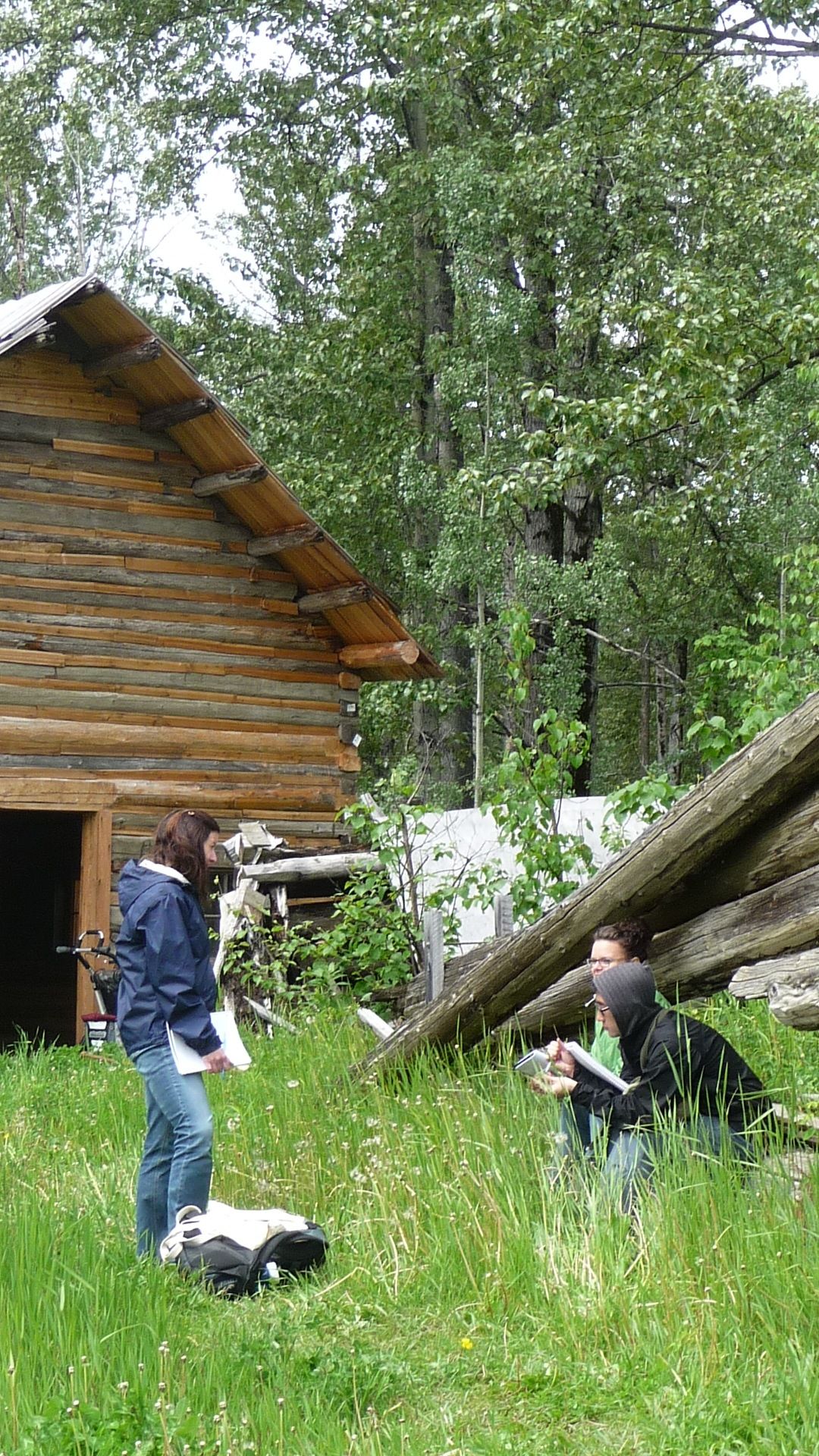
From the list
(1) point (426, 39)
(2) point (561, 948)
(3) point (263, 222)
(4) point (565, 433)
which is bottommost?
(2) point (561, 948)

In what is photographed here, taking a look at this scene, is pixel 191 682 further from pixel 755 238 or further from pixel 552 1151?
pixel 755 238

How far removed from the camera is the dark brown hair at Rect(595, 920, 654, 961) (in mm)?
6020

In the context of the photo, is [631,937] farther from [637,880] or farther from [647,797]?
[647,797]

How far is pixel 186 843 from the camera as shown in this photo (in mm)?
6004

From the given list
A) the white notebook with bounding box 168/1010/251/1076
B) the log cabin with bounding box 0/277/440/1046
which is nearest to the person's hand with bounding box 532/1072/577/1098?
the white notebook with bounding box 168/1010/251/1076

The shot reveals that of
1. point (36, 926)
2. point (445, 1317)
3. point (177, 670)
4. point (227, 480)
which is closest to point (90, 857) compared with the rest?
point (177, 670)

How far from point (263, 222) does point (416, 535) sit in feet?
26.6

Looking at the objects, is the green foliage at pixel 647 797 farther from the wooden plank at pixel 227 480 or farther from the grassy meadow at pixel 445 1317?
the wooden plank at pixel 227 480

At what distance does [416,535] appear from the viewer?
78.8ft

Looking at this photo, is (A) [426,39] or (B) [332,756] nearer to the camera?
(B) [332,756]

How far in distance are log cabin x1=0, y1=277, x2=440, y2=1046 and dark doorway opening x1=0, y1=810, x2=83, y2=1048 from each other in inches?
156

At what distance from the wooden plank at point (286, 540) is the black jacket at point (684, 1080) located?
813 cm

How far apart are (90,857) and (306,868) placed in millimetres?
1894

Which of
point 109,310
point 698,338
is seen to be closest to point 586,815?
point 698,338
